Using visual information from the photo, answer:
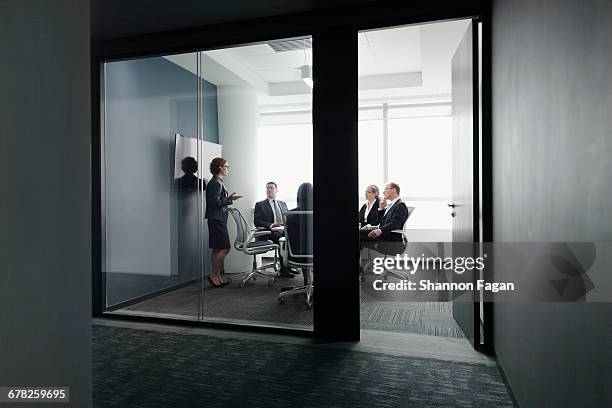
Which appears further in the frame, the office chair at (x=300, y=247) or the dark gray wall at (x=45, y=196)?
the office chair at (x=300, y=247)

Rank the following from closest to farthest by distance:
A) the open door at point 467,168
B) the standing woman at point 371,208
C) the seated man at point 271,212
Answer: the open door at point 467,168 < the seated man at point 271,212 < the standing woman at point 371,208

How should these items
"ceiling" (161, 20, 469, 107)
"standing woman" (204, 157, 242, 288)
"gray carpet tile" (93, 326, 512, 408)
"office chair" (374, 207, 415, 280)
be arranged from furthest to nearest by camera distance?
"office chair" (374, 207, 415, 280), "standing woman" (204, 157, 242, 288), "ceiling" (161, 20, 469, 107), "gray carpet tile" (93, 326, 512, 408)

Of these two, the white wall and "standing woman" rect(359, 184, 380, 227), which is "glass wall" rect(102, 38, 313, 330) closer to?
the white wall

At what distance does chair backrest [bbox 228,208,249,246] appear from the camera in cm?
338

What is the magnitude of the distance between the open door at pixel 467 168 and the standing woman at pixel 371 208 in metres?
1.98

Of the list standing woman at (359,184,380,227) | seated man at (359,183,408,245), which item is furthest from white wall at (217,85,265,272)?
standing woman at (359,184,380,227)

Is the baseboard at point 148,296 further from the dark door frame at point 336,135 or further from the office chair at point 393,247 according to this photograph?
the office chair at point 393,247

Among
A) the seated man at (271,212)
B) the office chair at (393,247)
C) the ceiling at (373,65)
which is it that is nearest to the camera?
the ceiling at (373,65)

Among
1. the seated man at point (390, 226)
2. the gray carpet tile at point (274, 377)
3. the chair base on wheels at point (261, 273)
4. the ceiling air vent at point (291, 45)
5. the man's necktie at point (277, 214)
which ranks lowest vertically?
the gray carpet tile at point (274, 377)

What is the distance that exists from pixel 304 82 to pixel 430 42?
232 centimetres

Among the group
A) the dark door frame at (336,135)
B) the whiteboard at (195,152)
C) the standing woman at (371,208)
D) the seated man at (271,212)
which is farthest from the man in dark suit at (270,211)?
the standing woman at (371,208)

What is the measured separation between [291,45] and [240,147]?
0.88 meters

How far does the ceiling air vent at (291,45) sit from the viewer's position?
10.4 ft

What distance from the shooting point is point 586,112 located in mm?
1208
